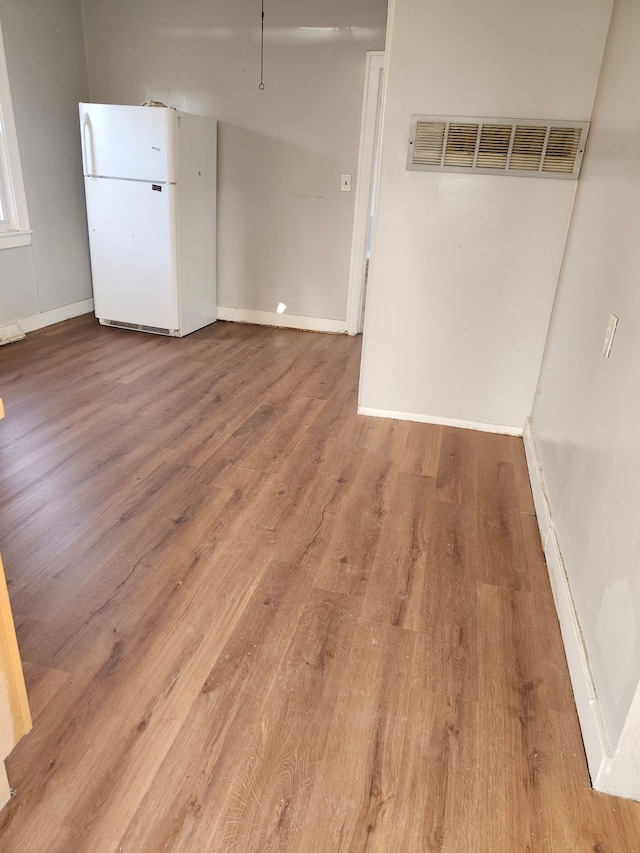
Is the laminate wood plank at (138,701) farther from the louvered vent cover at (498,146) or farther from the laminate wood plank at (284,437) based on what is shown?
the louvered vent cover at (498,146)

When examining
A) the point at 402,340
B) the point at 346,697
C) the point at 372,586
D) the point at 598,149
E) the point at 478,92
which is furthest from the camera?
the point at 402,340

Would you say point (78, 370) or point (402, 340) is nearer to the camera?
point (402, 340)

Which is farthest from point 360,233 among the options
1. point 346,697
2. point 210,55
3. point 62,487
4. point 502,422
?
point 346,697

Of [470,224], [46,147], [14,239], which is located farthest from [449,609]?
[46,147]

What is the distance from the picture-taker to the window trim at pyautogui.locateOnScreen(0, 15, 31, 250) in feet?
13.0

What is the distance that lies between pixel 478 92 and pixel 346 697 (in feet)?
8.44

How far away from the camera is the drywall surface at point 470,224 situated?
8.22 ft

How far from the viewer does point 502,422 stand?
10.3 feet

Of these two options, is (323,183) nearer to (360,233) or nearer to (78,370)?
(360,233)

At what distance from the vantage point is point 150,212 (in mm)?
4230

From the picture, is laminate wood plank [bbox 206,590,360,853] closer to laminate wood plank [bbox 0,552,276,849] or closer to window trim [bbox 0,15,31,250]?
laminate wood plank [bbox 0,552,276,849]

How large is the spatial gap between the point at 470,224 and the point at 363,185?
1.90m

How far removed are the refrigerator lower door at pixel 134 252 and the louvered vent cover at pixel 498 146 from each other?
7.07ft

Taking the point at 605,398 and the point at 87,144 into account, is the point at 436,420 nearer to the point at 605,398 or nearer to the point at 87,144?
the point at 605,398
